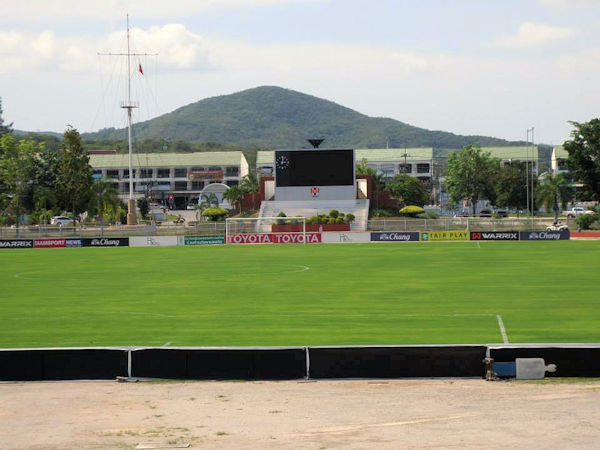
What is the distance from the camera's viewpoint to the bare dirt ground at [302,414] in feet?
51.4

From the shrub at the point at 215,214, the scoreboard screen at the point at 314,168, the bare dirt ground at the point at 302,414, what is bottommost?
the bare dirt ground at the point at 302,414

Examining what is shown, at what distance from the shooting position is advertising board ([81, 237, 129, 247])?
Result: 9369 cm

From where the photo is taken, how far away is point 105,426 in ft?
55.9

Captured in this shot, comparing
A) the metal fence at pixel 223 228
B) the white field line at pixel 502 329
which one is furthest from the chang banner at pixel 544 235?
the white field line at pixel 502 329

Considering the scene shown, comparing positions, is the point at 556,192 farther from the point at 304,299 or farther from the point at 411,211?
the point at 304,299

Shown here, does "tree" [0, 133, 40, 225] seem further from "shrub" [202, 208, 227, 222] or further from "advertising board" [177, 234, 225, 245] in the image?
"advertising board" [177, 234, 225, 245]

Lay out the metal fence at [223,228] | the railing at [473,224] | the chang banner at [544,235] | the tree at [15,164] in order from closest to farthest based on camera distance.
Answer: the chang banner at [544,235], the railing at [473,224], the metal fence at [223,228], the tree at [15,164]

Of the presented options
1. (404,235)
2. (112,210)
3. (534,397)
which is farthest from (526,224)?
(534,397)

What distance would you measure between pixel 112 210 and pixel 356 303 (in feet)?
330

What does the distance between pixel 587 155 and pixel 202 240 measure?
5432 cm

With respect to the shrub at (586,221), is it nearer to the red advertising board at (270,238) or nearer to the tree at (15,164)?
the red advertising board at (270,238)

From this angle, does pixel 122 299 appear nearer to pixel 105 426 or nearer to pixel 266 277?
pixel 266 277

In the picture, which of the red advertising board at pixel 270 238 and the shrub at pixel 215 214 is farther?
the shrub at pixel 215 214

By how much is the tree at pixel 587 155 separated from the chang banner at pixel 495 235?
1124 inches
